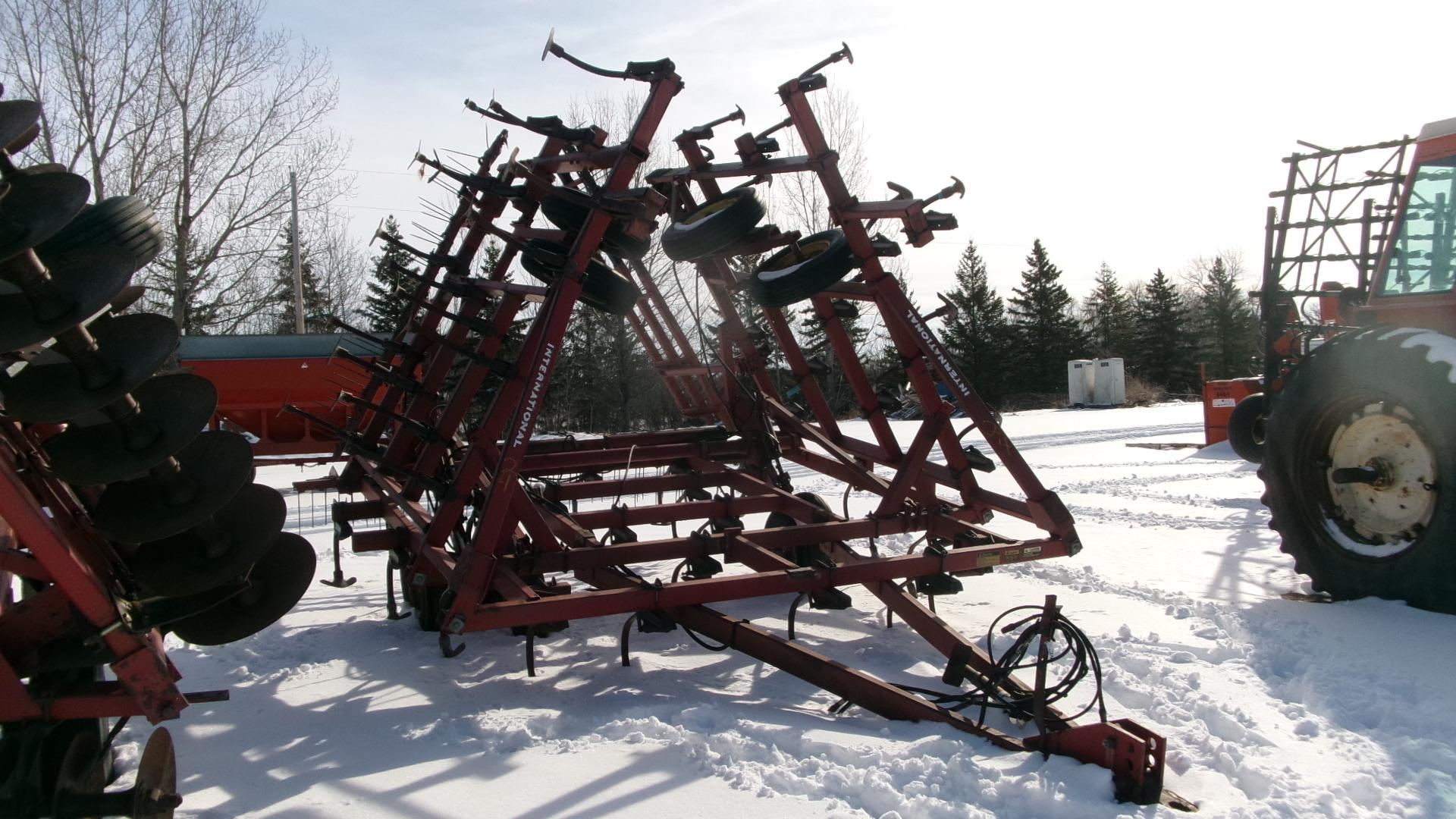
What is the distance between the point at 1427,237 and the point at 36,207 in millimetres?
6516

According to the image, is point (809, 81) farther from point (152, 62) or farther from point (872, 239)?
point (152, 62)

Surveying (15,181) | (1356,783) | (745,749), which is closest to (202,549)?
(15,181)

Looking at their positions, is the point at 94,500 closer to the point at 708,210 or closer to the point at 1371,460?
the point at 708,210

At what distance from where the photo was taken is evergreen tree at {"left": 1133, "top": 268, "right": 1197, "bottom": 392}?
4781 centimetres

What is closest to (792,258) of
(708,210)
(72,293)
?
(708,210)

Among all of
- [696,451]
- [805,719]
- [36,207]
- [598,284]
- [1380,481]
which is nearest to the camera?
[36,207]

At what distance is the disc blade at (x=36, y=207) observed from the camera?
2.27m

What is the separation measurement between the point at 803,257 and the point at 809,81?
105cm

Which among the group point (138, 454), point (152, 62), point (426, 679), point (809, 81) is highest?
point (152, 62)

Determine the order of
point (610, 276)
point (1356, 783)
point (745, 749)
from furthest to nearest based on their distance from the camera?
1. point (610, 276)
2. point (745, 749)
3. point (1356, 783)

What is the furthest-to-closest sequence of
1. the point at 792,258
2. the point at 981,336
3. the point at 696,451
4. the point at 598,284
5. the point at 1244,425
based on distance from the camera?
the point at 981,336 < the point at 1244,425 < the point at 696,451 < the point at 792,258 < the point at 598,284

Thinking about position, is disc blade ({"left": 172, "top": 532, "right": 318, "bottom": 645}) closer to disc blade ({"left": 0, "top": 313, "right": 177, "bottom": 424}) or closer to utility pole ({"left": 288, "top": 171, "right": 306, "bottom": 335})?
disc blade ({"left": 0, "top": 313, "right": 177, "bottom": 424})

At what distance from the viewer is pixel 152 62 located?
1695 cm

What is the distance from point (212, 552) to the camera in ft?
9.59
